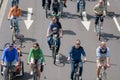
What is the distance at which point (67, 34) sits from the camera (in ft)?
92.5

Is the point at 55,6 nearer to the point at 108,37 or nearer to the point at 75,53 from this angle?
the point at 108,37

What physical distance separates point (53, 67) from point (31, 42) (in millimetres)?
3665

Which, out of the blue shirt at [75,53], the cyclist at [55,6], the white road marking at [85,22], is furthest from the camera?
the white road marking at [85,22]

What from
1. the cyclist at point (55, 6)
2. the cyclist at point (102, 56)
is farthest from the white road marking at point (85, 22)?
the cyclist at point (102, 56)

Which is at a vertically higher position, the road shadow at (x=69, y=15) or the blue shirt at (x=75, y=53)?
the road shadow at (x=69, y=15)

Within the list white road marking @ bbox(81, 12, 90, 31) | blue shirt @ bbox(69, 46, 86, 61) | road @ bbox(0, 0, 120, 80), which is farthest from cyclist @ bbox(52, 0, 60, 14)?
blue shirt @ bbox(69, 46, 86, 61)

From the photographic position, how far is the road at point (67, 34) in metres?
23.1

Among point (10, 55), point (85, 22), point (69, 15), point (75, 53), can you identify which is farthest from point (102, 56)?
point (69, 15)

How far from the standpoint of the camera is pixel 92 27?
96.7 feet

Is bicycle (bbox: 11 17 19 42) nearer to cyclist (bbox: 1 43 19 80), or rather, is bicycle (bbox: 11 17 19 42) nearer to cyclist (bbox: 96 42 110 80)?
cyclist (bbox: 1 43 19 80)

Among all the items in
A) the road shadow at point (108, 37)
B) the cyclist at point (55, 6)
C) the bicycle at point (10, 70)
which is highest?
the cyclist at point (55, 6)

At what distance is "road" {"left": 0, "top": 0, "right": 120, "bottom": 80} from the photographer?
75.9 feet

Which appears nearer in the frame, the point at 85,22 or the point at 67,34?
the point at 67,34

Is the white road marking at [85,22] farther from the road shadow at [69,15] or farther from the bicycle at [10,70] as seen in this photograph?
the bicycle at [10,70]
